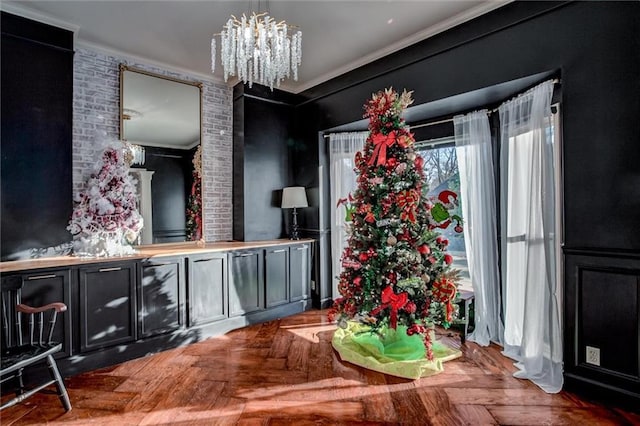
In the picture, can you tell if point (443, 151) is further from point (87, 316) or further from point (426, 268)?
point (87, 316)

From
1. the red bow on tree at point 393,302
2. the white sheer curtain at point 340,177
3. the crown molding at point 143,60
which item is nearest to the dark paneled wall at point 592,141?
the red bow on tree at point 393,302

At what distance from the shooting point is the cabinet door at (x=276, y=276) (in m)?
4.16

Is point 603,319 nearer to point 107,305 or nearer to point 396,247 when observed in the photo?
point 396,247

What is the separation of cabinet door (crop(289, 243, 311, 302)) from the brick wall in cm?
99

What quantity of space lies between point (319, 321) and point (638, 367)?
2820 mm

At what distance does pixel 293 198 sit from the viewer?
4.46m

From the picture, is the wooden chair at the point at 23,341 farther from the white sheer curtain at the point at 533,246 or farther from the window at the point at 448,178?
the window at the point at 448,178

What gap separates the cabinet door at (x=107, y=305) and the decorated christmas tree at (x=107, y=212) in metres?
0.22

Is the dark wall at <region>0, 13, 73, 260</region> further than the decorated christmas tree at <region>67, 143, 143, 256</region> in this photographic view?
No

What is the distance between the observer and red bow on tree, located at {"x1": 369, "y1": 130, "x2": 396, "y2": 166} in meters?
3.01

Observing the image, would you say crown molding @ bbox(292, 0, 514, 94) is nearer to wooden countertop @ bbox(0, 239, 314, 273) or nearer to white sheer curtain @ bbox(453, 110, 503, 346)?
white sheer curtain @ bbox(453, 110, 503, 346)

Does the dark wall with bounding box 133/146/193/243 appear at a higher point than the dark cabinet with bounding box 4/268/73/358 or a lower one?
higher

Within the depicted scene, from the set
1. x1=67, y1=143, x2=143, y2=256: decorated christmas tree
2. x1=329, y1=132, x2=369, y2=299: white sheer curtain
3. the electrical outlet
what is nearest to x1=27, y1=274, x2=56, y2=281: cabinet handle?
x1=67, y1=143, x2=143, y2=256: decorated christmas tree

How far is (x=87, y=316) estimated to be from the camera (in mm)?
2883
